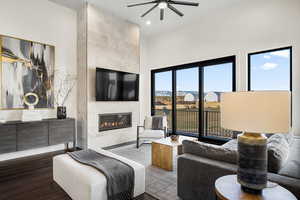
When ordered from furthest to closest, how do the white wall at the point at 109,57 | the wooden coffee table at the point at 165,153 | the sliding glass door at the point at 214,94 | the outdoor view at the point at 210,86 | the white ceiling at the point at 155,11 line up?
the sliding glass door at the point at 214,94 → the white wall at the point at 109,57 → the white ceiling at the point at 155,11 → the outdoor view at the point at 210,86 → the wooden coffee table at the point at 165,153

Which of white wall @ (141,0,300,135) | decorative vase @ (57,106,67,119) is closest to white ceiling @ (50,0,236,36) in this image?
white wall @ (141,0,300,135)

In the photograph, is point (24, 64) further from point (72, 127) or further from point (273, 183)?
point (273, 183)

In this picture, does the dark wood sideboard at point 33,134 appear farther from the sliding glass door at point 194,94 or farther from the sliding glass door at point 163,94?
the sliding glass door at point 194,94

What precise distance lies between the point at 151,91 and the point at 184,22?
2.68 m

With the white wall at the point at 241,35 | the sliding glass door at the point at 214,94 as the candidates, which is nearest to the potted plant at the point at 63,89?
the white wall at the point at 241,35

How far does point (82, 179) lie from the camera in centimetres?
189

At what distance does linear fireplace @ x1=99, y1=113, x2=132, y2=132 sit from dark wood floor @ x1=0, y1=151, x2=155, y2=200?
4.84 ft

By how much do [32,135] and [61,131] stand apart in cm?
59

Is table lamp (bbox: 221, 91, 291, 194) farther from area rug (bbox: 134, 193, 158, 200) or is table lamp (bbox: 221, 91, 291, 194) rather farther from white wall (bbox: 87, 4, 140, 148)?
white wall (bbox: 87, 4, 140, 148)

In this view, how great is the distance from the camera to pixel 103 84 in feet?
14.7

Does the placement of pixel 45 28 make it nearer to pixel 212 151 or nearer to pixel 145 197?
pixel 145 197

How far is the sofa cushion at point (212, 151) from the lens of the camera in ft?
5.64

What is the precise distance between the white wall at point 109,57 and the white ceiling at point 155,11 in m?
0.24

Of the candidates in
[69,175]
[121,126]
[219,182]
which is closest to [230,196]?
[219,182]
